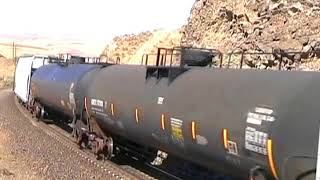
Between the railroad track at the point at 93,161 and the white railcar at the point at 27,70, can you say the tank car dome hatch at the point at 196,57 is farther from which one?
the white railcar at the point at 27,70

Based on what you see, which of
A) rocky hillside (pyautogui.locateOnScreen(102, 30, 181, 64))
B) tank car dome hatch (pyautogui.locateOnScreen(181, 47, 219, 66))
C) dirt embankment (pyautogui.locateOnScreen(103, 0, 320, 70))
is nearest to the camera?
tank car dome hatch (pyautogui.locateOnScreen(181, 47, 219, 66))

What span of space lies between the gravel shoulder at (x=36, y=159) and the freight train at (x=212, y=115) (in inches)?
53.1

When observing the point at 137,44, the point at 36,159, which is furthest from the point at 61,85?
the point at 137,44

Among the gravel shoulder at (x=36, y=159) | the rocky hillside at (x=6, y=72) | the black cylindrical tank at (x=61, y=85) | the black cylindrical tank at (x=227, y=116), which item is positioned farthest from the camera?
the rocky hillside at (x=6, y=72)

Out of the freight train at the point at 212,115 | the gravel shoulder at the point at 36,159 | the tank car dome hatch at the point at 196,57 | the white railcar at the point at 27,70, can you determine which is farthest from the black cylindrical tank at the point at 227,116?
the white railcar at the point at 27,70

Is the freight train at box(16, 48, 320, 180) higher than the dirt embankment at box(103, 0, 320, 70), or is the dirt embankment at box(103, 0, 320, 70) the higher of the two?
the dirt embankment at box(103, 0, 320, 70)

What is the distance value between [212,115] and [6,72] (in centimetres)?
7472

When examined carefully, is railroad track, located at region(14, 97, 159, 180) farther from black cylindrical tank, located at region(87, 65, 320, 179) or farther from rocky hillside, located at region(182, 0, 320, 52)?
rocky hillside, located at region(182, 0, 320, 52)

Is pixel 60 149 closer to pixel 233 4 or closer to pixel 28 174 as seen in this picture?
pixel 28 174

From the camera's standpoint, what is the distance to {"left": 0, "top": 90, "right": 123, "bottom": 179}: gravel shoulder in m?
→ 15.3

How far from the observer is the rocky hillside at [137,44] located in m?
48.3

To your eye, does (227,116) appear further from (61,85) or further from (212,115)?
(61,85)

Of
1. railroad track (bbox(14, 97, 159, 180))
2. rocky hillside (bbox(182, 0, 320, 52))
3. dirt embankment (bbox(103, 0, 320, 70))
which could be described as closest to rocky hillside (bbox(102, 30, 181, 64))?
dirt embankment (bbox(103, 0, 320, 70))

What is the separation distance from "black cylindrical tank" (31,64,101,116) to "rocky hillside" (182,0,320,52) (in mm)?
8760
